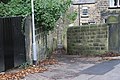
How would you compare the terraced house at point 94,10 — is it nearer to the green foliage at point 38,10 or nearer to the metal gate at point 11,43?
the green foliage at point 38,10

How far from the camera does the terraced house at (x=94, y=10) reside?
115 ft

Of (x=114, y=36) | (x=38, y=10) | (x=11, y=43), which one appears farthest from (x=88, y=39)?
(x=11, y=43)

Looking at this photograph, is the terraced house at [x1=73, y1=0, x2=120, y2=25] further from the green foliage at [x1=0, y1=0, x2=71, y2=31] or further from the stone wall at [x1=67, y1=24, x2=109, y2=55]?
the green foliage at [x1=0, y1=0, x2=71, y2=31]

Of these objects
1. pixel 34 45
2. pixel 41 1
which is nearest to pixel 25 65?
pixel 34 45

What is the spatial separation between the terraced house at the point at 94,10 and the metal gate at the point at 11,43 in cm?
2368

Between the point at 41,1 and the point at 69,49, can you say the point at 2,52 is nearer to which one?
the point at 41,1

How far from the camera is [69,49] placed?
17.8 m

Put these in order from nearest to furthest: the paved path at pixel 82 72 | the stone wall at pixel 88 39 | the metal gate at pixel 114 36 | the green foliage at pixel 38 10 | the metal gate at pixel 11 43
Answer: the paved path at pixel 82 72 → the metal gate at pixel 11 43 → the green foliage at pixel 38 10 → the metal gate at pixel 114 36 → the stone wall at pixel 88 39

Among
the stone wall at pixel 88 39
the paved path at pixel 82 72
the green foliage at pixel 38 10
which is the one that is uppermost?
the green foliage at pixel 38 10

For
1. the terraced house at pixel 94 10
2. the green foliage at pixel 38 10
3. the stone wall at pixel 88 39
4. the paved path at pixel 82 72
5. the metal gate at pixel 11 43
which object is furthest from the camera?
the terraced house at pixel 94 10

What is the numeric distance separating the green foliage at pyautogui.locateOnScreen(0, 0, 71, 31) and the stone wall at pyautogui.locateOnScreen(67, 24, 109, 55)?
3479 mm

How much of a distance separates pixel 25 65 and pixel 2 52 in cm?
147

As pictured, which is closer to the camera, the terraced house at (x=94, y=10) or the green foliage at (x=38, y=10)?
the green foliage at (x=38, y=10)

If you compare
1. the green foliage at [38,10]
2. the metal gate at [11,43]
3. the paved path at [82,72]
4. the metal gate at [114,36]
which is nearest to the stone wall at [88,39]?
the metal gate at [114,36]
